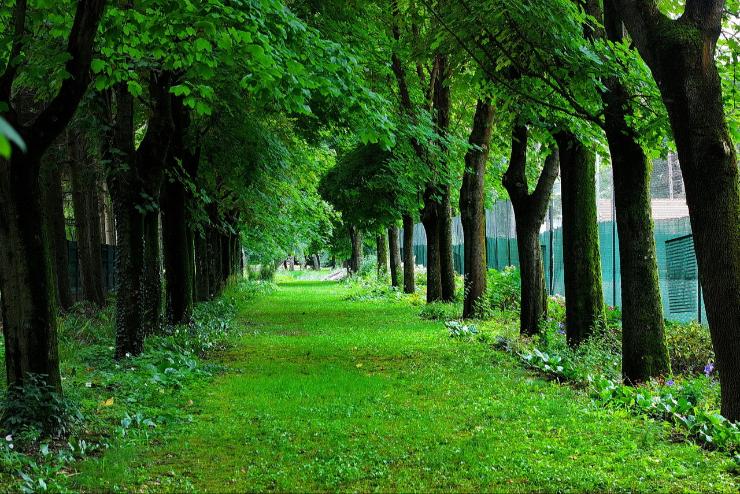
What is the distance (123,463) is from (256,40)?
179 inches

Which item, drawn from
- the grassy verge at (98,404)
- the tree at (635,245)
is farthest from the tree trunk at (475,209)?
the tree at (635,245)

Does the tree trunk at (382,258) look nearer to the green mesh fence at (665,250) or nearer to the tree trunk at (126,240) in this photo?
the green mesh fence at (665,250)

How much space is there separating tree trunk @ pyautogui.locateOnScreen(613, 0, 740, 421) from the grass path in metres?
1.05

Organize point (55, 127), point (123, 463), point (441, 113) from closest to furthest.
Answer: point (123, 463) < point (55, 127) < point (441, 113)

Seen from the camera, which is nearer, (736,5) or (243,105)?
(736,5)

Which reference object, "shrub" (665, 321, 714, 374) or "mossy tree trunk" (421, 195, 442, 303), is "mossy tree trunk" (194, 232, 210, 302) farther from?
"shrub" (665, 321, 714, 374)

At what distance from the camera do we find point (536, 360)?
10.5 m

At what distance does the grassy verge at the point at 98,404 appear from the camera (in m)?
5.64

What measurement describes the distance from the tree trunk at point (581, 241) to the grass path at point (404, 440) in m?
1.35

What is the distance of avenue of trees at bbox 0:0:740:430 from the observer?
20.5ft

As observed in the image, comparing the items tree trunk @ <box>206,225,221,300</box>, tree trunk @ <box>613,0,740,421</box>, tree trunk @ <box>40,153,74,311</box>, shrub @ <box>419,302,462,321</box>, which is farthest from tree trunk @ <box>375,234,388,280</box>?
tree trunk @ <box>613,0,740,421</box>

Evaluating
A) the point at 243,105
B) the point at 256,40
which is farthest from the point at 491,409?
the point at 243,105

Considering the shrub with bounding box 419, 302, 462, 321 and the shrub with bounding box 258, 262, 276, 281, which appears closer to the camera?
the shrub with bounding box 419, 302, 462, 321

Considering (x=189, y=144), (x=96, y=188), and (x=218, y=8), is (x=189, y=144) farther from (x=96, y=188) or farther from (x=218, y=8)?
(x=218, y=8)
